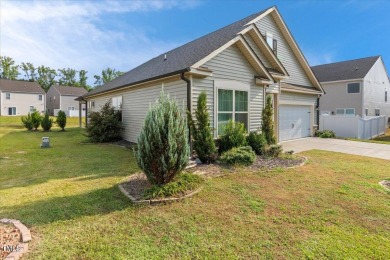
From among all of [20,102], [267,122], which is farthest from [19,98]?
[267,122]

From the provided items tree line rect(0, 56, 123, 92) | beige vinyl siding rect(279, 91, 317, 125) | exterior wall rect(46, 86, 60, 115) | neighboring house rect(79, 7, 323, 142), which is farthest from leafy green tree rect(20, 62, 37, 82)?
beige vinyl siding rect(279, 91, 317, 125)

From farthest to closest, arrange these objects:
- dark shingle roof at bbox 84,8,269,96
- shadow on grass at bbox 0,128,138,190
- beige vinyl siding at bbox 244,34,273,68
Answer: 1. beige vinyl siding at bbox 244,34,273,68
2. dark shingle roof at bbox 84,8,269,96
3. shadow on grass at bbox 0,128,138,190

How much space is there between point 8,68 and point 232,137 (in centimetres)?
7082

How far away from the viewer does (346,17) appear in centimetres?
1540

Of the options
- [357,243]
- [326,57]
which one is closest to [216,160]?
[357,243]

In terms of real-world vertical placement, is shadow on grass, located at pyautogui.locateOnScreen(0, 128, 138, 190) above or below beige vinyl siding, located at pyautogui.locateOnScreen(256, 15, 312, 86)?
below

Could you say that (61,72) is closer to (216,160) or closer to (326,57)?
(326,57)

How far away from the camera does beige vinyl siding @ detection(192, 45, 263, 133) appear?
792 centimetres

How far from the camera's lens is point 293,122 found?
556 inches

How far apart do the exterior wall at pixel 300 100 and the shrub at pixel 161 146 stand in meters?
10.1

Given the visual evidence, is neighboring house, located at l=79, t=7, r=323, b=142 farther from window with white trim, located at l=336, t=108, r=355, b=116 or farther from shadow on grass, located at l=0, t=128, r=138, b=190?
window with white trim, located at l=336, t=108, r=355, b=116

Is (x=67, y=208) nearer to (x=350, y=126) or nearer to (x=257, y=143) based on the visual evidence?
(x=257, y=143)

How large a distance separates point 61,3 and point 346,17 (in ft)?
57.1

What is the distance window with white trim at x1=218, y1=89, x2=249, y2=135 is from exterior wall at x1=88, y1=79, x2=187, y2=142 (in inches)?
62.3
